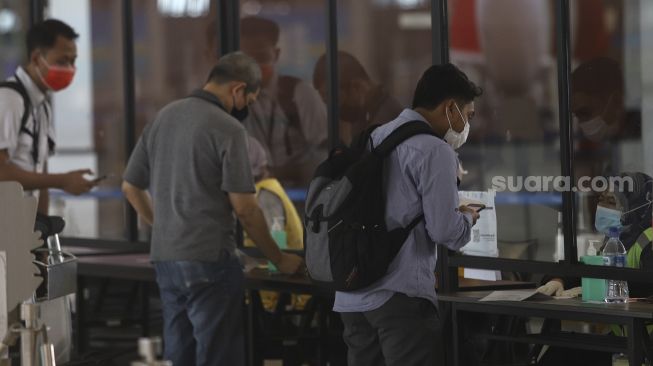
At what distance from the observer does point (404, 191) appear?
409cm

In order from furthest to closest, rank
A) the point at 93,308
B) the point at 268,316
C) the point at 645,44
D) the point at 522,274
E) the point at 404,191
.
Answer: the point at 645,44 < the point at 93,308 < the point at 268,316 < the point at 522,274 < the point at 404,191

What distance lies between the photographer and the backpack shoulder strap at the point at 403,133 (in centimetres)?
406

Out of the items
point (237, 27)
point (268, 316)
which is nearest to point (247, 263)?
point (268, 316)

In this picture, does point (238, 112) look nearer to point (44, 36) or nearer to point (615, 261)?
point (44, 36)

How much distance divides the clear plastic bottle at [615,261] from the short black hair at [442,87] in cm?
92

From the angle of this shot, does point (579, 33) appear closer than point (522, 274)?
No

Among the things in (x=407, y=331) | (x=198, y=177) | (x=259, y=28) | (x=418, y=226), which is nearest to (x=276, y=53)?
(x=259, y=28)

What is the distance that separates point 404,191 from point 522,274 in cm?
110

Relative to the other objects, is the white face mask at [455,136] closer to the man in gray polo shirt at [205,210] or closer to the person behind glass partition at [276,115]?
the man in gray polo shirt at [205,210]

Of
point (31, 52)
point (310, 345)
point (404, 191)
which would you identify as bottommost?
point (310, 345)

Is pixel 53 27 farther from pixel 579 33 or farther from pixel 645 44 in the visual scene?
pixel 579 33

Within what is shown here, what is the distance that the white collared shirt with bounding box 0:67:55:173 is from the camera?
19.1 ft

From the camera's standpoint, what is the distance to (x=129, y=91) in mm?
6914

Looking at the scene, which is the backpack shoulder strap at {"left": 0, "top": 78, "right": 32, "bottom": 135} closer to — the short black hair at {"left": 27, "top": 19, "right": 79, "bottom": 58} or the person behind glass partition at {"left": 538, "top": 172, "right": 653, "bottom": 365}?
the short black hair at {"left": 27, "top": 19, "right": 79, "bottom": 58}
